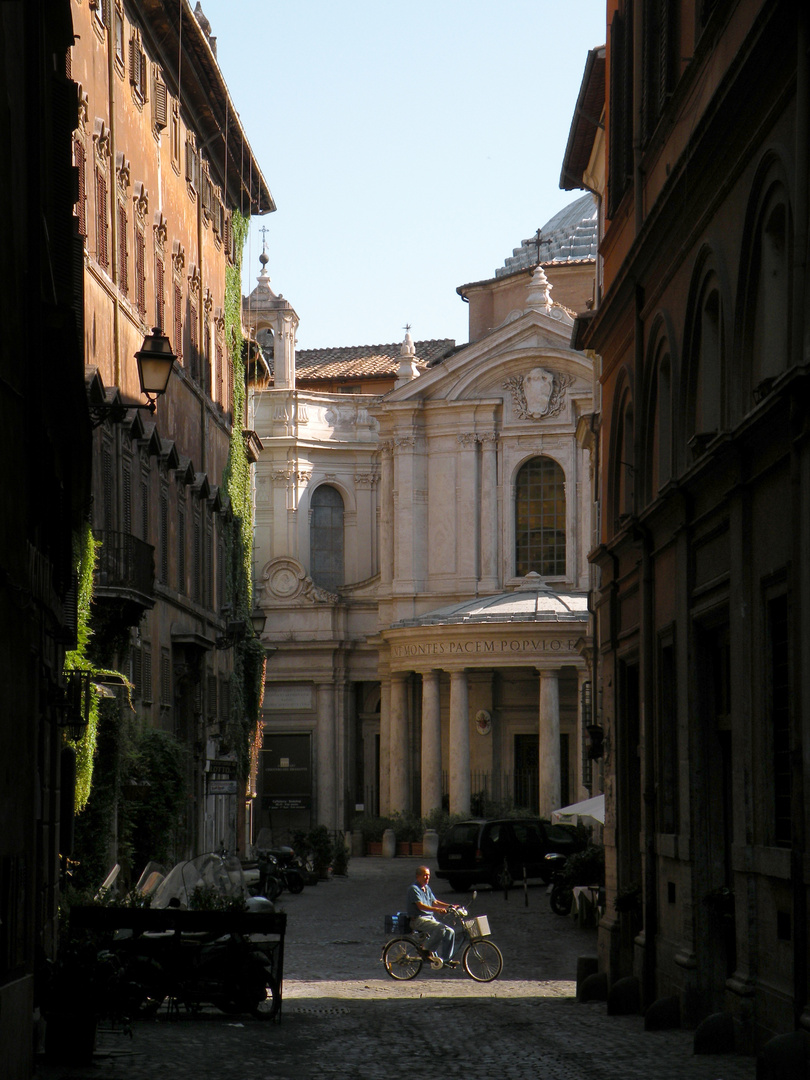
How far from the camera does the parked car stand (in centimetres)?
3628

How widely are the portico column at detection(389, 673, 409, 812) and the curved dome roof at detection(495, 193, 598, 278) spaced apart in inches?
675

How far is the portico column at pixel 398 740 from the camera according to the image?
51.0 metres

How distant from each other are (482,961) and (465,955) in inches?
8.6

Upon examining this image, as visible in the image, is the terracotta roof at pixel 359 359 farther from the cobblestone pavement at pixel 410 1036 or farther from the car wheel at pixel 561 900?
the cobblestone pavement at pixel 410 1036

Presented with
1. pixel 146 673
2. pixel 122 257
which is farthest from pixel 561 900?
pixel 122 257

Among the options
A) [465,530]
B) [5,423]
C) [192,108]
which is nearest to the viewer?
[5,423]

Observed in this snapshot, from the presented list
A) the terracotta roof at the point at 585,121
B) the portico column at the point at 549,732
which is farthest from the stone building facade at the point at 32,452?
the portico column at the point at 549,732

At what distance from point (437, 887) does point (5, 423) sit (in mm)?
28419

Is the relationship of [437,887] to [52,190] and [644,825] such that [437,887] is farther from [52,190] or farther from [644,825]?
[52,190]

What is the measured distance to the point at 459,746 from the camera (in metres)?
48.8

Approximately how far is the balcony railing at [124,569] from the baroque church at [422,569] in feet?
81.1

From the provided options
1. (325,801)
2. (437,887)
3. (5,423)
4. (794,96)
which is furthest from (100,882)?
(325,801)

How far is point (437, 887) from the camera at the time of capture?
3816cm

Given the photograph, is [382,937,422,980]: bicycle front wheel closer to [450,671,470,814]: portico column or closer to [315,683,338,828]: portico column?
[450,671,470,814]: portico column
